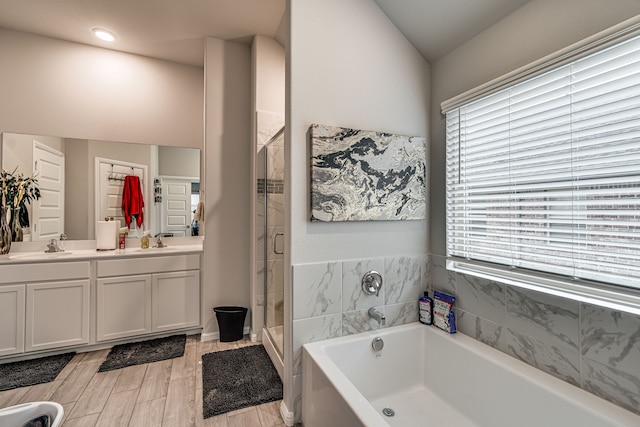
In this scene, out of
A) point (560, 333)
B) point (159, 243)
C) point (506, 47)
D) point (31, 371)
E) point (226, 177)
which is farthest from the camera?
point (159, 243)

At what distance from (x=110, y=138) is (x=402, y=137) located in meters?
2.87

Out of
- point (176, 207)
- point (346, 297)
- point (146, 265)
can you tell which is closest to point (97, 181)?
point (176, 207)

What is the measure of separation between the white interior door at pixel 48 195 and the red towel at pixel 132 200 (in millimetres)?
491

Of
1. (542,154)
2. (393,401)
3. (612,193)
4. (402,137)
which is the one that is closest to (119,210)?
(402,137)

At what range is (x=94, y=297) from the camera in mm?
2422

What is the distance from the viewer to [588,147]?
1.23 m

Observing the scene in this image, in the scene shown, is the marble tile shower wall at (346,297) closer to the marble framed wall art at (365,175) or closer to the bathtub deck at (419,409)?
the marble framed wall art at (365,175)

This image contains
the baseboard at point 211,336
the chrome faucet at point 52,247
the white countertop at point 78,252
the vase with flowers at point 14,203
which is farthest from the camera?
the baseboard at point 211,336

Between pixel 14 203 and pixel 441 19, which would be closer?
pixel 441 19

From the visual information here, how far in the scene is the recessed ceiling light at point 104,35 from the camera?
8.41 ft

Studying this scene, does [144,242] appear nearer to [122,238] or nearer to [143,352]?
[122,238]

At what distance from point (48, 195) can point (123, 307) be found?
1.25 meters

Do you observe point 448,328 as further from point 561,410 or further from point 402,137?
point 402,137

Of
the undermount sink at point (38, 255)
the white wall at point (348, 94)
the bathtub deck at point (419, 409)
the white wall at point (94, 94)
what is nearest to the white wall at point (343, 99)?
the white wall at point (348, 94)
